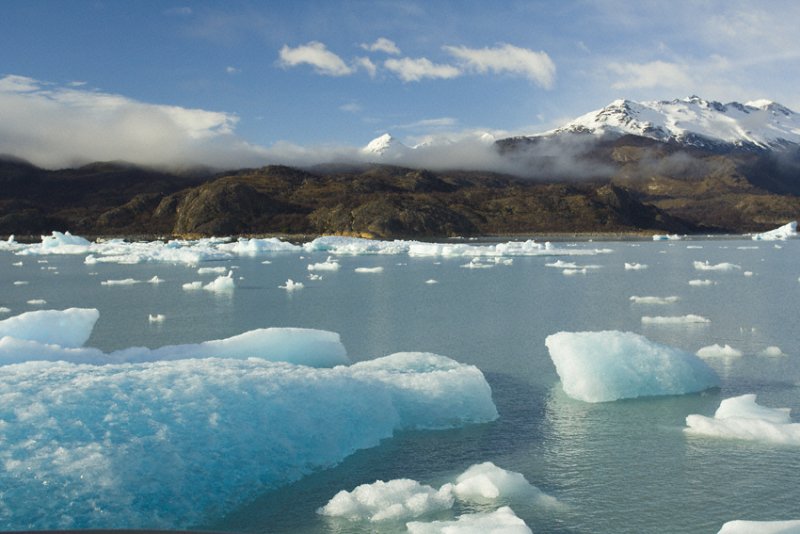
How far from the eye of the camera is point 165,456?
19.1 feet

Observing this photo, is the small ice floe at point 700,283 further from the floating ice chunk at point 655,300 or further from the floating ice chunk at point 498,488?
the floating ice chunk at point 498,488

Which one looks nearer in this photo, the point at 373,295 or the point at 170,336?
the point at 170,336

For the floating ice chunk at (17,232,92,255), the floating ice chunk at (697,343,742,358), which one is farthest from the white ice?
the floating ice chunk at (17,232,92,255)

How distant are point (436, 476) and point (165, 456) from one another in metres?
2.43

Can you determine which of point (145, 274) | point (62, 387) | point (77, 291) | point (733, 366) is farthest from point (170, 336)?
point (145, 274)

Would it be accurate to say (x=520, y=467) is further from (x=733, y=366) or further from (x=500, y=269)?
(x=500, y=269)

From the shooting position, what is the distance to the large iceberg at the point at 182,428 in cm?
530

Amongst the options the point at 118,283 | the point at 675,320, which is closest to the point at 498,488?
the point at 675,320

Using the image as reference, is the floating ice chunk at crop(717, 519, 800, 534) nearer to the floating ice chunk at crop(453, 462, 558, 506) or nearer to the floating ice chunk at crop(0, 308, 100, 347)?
the floating ice chunk at crop(453, 462, 558, 506)

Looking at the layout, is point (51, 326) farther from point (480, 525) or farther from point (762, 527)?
point (762, 527)

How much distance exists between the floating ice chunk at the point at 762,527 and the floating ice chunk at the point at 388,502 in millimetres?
2085

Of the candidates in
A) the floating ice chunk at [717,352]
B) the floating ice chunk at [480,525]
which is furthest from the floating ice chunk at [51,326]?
the floating ice chunk at [717,352]

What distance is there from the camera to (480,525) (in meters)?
4.83

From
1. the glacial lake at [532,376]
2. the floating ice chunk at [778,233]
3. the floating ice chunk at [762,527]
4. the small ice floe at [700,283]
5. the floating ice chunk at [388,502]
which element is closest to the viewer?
the floating ice chunk at [762,527]
